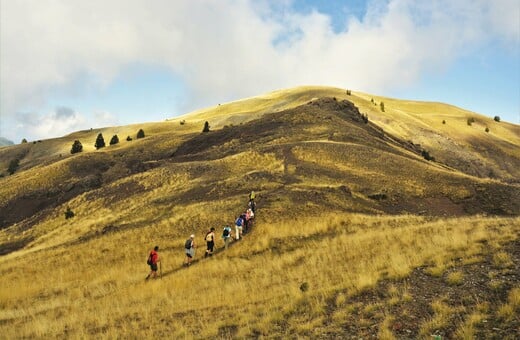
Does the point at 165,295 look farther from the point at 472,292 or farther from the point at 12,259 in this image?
the point at 12,259

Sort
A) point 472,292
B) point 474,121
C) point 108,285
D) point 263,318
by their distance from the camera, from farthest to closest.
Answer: point 474,121 → point 108,285 → point 263,318 → point 472,292

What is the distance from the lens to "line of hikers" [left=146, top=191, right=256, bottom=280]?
79.3ft

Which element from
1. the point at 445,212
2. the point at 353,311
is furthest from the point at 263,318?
the point at 445,212

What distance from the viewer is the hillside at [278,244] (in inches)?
525

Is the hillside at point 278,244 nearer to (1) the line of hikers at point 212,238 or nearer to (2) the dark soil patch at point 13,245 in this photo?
(2) the dark soil patch at point 13,245

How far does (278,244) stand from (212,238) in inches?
157

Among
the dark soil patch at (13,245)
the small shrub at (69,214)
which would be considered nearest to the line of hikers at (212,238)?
the dark soil patch at (13,245)

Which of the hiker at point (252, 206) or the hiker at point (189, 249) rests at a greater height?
the hiker at point (252, 206)

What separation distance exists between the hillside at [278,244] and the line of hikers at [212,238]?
2.44 feet

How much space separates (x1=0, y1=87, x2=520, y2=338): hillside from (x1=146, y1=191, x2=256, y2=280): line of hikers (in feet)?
2.44

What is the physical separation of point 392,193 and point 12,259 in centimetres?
3112

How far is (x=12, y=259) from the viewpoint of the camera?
1344 inches

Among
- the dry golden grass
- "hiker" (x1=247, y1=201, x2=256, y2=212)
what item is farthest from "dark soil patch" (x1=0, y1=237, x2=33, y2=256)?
"hiker" (x1=247, y1=201, x2=256, y2=212)

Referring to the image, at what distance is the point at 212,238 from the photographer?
86.5 ft
